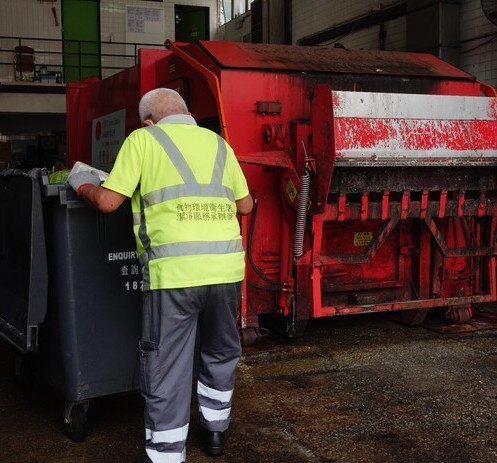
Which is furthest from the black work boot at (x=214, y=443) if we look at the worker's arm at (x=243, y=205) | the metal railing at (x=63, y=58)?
the metal railing at (x=63, y=58)

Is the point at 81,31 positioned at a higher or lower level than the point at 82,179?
higher

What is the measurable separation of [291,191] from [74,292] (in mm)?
1791

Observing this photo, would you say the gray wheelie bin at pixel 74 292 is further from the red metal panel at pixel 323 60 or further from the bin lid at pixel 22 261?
the red metal panel at pixel 323 60

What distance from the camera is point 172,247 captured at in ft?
8.35

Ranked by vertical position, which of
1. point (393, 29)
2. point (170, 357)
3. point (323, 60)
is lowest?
point (170, 357)

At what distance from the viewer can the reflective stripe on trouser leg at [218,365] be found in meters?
Result: 2.79

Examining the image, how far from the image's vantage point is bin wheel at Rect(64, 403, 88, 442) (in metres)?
3.01

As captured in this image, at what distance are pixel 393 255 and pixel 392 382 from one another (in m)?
1.33

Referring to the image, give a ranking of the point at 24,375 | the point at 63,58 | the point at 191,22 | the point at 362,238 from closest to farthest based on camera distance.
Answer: the point at 24,375
the point at 362,238
the point at 63,58
the point at 191,22

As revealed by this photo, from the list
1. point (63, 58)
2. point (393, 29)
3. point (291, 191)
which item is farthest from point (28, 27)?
point (291, 191)

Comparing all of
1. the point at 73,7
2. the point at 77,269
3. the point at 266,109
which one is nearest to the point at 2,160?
the point at 73,7

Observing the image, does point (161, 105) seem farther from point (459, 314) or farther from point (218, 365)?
point (459, 314)

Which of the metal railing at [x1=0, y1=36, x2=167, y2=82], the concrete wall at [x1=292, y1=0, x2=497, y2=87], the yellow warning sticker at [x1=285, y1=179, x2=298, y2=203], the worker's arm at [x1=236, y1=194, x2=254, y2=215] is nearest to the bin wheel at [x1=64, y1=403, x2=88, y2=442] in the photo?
the worker's arm at [x1=236, y1=194, x2=254, y2=215]

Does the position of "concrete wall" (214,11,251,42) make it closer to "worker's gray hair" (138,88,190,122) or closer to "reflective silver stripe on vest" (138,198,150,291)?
"worker's gray hair" (138,88,190,122)
